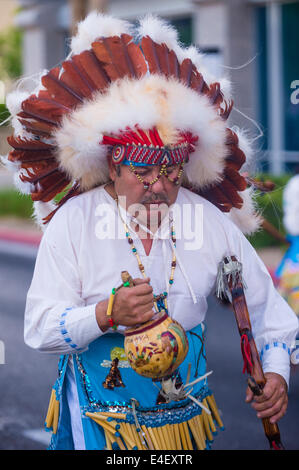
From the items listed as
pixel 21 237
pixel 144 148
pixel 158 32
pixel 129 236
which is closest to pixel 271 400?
pixel 129 236

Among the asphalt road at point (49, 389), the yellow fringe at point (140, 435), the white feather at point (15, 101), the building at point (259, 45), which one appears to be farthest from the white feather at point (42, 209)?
the building at point (259, 45)

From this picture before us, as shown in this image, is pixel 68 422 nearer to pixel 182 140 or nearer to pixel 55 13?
pixel 182 140

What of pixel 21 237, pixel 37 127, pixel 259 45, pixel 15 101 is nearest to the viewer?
pixel 37 127

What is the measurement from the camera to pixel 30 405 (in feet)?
20.1

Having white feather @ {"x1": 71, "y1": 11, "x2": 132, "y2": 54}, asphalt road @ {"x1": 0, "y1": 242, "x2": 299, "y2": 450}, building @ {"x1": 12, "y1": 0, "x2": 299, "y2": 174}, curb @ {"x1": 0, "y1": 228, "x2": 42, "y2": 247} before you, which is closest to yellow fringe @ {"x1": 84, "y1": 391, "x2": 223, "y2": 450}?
white feather @ {"x1": 71, "y1": 11, "x2": 132, "y2": 54}

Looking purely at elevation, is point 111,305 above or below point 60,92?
below

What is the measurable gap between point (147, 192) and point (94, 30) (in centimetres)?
71

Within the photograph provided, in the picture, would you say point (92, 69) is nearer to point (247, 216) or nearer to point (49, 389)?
point (247, 216)

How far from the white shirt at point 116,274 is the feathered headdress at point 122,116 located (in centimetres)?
17

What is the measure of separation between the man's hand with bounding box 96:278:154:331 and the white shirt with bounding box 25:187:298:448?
4cm

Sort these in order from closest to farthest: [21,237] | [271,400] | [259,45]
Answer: [271,400] → [21,237] → [259,45]

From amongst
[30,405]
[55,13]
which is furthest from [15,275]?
[55,13]

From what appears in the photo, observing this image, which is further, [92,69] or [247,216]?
[247,216]

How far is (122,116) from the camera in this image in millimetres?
2891
